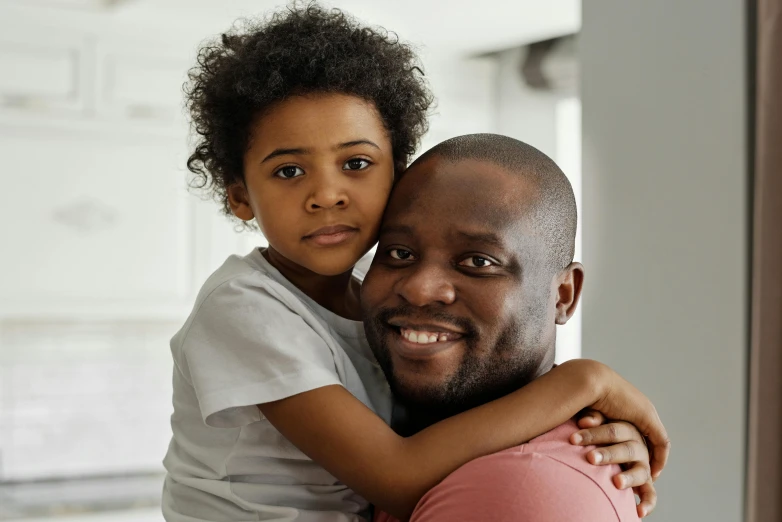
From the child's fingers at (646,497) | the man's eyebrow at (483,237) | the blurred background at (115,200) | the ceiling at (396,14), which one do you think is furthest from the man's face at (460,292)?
the ceiling at (396,14)

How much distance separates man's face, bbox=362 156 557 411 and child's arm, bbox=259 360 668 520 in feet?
0.15

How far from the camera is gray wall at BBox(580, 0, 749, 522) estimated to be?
180cm

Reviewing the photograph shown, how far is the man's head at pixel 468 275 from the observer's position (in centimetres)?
100

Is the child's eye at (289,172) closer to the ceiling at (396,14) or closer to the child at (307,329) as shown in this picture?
the child at (307,329)

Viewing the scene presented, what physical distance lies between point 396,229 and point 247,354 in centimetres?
23

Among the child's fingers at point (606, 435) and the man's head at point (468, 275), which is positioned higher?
the man's head at point (468, 275)

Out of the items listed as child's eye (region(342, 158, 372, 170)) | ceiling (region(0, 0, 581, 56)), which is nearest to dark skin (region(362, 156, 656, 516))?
child's eye (region(342, 158, 372, 170))

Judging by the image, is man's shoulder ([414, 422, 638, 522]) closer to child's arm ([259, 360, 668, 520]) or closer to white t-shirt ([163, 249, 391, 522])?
child's arm ([259, 360, 668, 520])

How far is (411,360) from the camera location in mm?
1011

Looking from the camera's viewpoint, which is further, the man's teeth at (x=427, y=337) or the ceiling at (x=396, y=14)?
the ceiling at (x=396, y=14)

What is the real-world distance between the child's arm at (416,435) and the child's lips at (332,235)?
0.73ft

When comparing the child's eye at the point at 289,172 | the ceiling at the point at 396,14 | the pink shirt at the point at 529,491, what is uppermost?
the ceiling at the point at 396,14

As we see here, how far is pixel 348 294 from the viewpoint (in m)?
1.28

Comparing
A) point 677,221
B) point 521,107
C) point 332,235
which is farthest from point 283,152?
point 521,107
